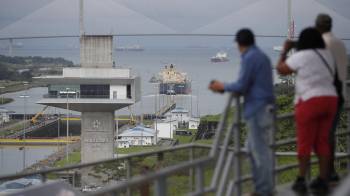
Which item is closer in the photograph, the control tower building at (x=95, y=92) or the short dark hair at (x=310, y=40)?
the short dark hair at (x=310, y=40)

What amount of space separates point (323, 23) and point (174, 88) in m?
99.6

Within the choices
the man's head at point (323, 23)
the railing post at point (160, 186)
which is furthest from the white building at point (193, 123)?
the railing post at point (160, 186)

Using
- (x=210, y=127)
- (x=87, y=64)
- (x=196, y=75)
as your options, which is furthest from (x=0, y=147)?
(x=196, y=75)

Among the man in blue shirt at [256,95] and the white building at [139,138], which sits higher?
the man in blue shirt at [256,95]

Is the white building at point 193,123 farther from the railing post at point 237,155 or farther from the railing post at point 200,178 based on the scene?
the railing post at point 200,178

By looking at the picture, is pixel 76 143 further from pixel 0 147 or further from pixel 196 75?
pixel 196 75

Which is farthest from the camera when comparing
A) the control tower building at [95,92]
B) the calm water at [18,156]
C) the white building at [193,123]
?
the white building at [193,123]

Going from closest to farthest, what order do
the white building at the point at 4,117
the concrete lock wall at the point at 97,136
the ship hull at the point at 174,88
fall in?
the concrete lock wall at the point at 97,136 < the white building at the point at 4,117 < the ship hull at the point at 174,88

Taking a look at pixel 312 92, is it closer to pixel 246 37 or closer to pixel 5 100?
pixel 246 37

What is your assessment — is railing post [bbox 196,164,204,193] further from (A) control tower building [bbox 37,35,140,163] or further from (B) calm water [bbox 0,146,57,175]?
(B) calm water [bbox 0,146,57,175]

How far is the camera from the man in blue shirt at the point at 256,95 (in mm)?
4691

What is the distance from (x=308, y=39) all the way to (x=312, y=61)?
16 centimetres

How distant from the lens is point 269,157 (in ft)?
15.9

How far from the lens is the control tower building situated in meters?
42.1
